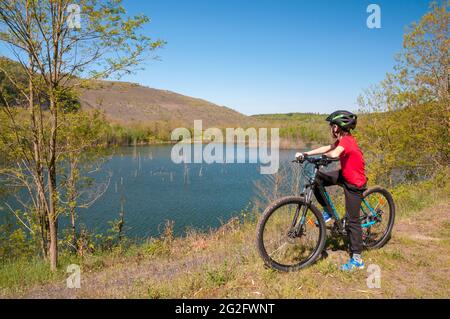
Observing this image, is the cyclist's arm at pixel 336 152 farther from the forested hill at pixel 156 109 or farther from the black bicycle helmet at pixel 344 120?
the forested hill at pixel 156 109

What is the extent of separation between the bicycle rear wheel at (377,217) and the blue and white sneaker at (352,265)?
2.46 ft

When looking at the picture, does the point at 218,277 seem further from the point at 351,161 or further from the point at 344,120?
the point at 344,120

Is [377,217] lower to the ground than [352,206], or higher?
lower

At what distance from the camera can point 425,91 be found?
14078mm

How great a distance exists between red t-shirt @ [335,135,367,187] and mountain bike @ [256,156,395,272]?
20 cm

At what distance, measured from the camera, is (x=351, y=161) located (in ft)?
13.0

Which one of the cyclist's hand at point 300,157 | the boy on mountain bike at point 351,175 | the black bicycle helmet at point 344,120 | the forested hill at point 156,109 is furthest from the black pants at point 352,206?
the forested hill at point 156,109

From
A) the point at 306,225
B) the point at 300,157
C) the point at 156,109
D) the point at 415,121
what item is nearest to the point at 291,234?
the point at 306,225

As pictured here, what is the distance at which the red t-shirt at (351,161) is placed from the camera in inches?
154

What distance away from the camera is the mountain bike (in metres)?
3.80

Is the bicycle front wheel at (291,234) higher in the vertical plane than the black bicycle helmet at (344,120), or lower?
lower

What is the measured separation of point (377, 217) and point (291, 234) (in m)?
1.60

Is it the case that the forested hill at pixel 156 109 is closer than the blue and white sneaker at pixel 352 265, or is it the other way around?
the blue and white sneaker at pixel 352 265
